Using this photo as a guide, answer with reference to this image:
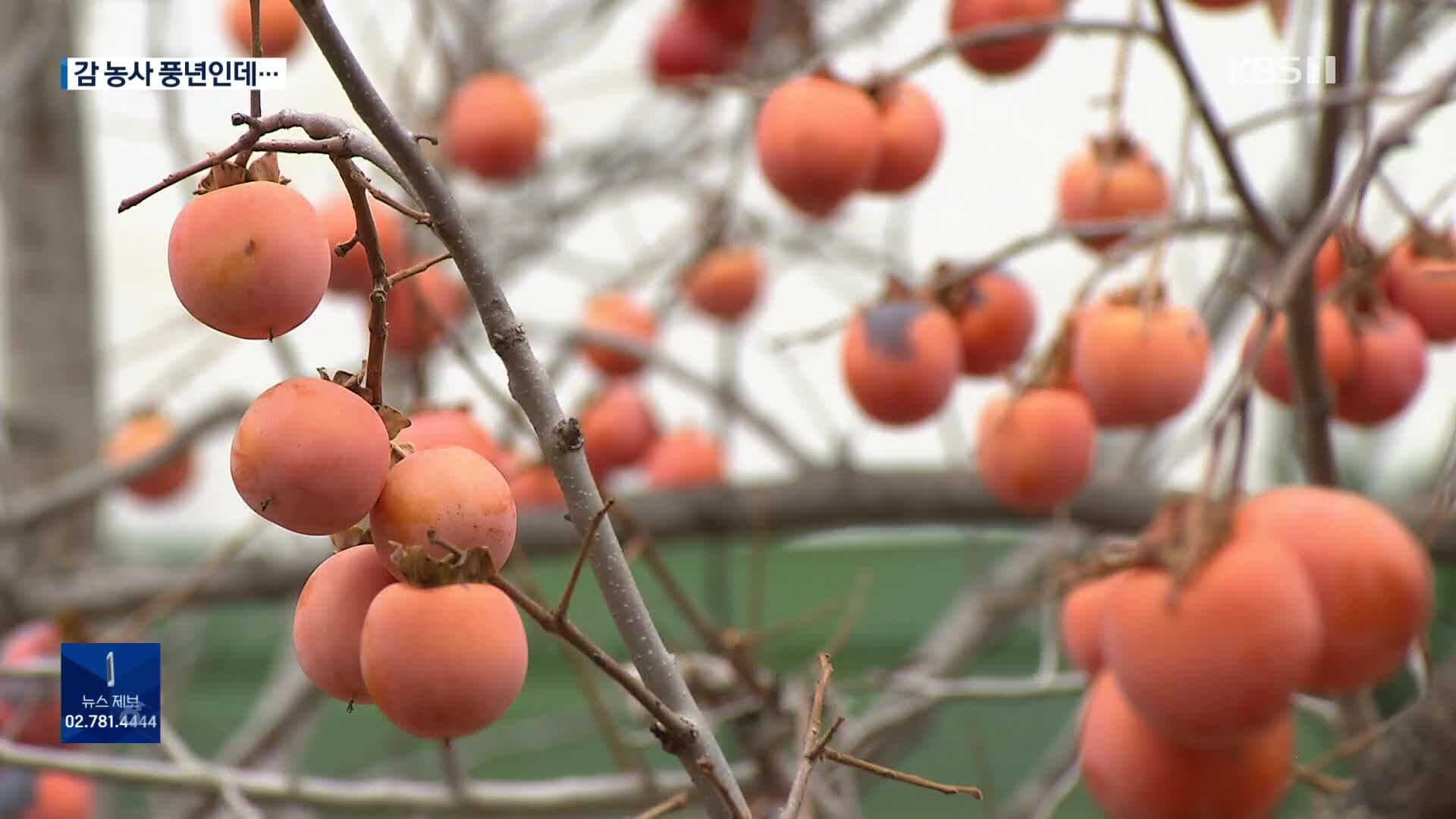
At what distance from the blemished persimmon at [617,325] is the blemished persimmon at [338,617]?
0.55m

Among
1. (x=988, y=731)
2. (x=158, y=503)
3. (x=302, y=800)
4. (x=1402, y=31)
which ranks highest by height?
(x=1402, y=31)

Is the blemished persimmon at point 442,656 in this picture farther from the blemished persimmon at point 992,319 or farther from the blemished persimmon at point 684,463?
the blemished persimmon at point 684,463

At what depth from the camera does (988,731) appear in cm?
174

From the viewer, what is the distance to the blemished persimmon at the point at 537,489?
0.69 m

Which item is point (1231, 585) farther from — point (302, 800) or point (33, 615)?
point (33, 615)

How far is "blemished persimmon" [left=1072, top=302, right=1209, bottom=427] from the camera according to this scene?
1.57 feet

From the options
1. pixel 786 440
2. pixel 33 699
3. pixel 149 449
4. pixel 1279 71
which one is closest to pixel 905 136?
pixel 1279 71

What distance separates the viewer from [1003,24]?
0.67m

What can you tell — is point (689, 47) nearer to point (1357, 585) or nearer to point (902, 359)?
point (902, 359)

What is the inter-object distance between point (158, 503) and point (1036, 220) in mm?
985

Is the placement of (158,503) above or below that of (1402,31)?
below

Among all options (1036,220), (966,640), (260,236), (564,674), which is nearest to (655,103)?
(1036,220)

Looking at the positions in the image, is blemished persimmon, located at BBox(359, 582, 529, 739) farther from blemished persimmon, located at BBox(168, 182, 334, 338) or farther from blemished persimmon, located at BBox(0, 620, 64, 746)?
blemished persimmon, located at BBox(0, 620, 64, 746)

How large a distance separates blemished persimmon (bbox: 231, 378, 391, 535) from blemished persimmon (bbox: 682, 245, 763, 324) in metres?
0.71
